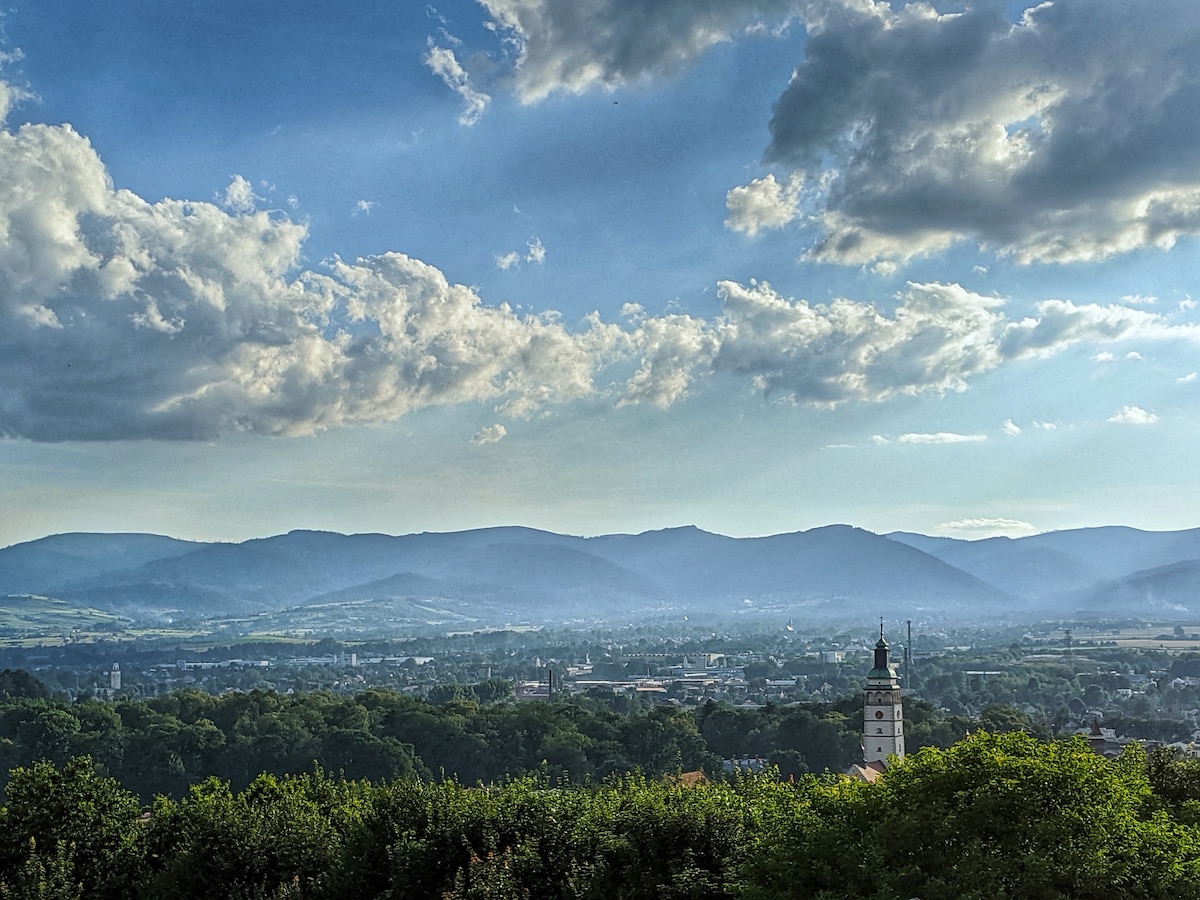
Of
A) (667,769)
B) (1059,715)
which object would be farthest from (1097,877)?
(1059,715)

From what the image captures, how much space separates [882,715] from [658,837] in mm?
29449

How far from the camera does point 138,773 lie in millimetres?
54469

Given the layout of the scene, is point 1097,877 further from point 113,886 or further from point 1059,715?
point 1059,715

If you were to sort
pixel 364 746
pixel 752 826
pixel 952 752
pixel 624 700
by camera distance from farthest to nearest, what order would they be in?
1. pixel 624 700
2. pixel 364 746
3. pixel 752 826
4. pixel 952 752

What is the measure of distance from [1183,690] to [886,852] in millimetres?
114596

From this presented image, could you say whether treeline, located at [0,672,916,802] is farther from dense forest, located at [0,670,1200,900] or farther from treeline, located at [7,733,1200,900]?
treeline, located at [7,733,1200,900]

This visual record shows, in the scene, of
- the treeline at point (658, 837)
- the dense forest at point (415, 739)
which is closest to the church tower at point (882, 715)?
the dense forest at point (415, 739)

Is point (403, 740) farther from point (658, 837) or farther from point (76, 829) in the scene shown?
A: point (658, 837)

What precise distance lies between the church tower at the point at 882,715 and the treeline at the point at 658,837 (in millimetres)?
23072

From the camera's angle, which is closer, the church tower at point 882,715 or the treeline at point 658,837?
the treeline at point 658,837

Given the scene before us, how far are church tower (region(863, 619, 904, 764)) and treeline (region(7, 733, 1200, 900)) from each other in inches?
908

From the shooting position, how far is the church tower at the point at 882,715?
47.0m

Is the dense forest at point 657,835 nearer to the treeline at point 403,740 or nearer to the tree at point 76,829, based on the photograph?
the tree at point 76,829

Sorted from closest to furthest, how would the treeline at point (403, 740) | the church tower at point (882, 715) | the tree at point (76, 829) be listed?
the tree at point (76, 829) → the church tower at point (882, 715) → the treeline at point (403, 740)
